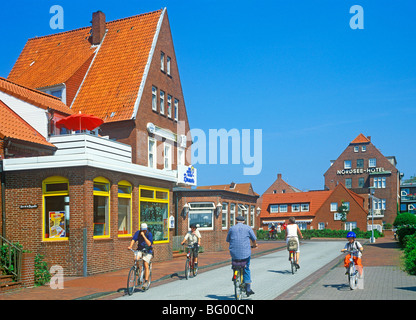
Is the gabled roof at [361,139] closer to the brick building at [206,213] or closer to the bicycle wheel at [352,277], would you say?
the brick building at [206,213]

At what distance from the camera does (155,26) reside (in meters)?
32.4

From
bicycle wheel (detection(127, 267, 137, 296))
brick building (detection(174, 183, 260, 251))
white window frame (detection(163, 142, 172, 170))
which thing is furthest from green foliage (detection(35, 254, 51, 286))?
brick building (detection(174, 183, 260, 251))

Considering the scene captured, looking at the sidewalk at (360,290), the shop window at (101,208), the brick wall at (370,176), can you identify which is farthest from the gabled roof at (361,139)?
the shop window at (101,208)

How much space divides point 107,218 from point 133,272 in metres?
7.02

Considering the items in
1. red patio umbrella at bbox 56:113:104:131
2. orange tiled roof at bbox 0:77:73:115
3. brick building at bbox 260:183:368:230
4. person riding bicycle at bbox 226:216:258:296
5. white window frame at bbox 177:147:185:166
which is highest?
orange tiled roof at bbox 0:77:73:115

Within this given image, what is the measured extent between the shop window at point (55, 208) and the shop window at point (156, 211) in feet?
14.5

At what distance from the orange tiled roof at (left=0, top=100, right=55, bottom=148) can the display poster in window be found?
3.26 m

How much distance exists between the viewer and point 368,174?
86938 millimetres

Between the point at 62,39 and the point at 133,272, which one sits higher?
the point at 62,39

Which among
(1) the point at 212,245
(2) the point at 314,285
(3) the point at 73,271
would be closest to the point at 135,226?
(3) the point at 73,271

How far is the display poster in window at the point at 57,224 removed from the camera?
18.9m

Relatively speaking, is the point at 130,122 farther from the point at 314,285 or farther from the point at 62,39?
the point at 314,285

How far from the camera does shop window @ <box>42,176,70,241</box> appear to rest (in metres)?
18.9

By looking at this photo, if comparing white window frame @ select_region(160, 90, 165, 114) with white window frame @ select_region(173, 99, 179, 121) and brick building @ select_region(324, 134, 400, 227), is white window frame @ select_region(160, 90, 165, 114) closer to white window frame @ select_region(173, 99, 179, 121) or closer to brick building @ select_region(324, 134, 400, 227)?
white window frame @ select_region(173, 99, 179, 121)
